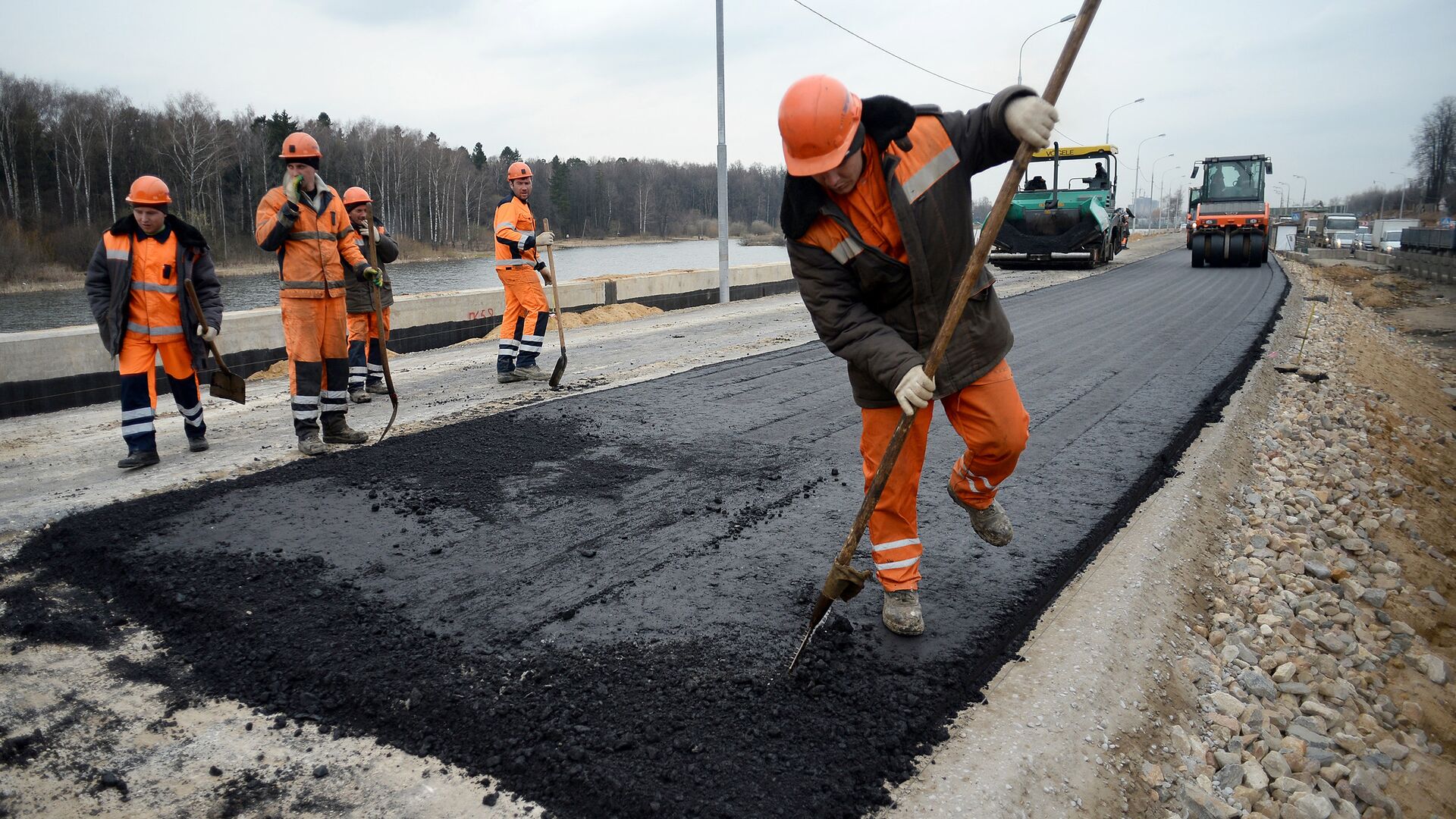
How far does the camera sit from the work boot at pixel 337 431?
5.68 m

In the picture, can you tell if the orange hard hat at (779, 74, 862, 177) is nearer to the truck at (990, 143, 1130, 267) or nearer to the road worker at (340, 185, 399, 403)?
the road worker at (340, 185, 399, 403)

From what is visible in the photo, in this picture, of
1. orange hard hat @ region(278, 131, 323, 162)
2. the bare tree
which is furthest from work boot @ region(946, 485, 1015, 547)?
the bare tree

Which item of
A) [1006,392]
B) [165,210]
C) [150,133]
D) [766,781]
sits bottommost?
[766,781]

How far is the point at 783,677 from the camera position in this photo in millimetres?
2732

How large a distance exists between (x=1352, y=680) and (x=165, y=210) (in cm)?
666

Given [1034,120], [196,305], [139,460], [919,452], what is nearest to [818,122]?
[1034,120]

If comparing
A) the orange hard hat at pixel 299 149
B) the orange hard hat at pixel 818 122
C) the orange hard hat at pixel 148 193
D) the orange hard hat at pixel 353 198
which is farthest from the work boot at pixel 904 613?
the orange hard hat at pixel 353 198

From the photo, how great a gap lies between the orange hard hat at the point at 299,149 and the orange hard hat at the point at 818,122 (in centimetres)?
377

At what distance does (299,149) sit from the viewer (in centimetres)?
535

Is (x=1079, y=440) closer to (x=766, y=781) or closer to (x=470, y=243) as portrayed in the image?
(x=766, y=781)

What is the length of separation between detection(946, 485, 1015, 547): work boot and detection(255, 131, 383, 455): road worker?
158 inches

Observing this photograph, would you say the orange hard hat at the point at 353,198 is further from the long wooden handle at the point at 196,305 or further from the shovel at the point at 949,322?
the shovel at the point at 949,322

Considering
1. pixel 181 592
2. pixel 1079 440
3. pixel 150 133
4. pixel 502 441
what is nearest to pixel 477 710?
pixel 181 592

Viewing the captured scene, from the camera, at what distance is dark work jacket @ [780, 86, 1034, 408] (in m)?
2.71
